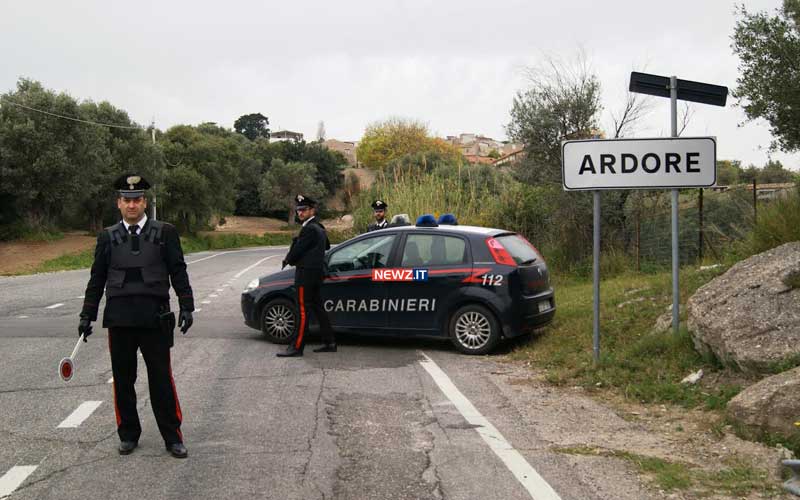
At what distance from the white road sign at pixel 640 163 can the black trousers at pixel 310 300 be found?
323 cm

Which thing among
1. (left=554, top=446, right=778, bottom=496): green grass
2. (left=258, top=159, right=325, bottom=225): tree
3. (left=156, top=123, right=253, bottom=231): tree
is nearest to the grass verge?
(left=156, top=123, right=253, bottom=231): tree

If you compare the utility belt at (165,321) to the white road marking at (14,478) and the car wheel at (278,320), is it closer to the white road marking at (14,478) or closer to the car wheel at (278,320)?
the white road marking at (14,478)

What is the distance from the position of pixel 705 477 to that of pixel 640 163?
4.23m

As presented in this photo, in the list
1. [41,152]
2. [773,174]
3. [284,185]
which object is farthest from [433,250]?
[284,185]

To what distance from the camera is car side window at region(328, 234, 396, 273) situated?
34.3ft

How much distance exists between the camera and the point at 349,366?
360 inches

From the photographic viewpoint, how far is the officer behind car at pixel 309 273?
9883 millimetres

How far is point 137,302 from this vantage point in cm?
566

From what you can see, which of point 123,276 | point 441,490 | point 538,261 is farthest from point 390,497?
point 538,261

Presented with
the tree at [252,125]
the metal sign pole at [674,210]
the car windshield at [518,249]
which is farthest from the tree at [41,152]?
the tree at [252,125]

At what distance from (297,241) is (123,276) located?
4335mm

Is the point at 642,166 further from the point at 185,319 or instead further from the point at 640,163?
the point at 185,319

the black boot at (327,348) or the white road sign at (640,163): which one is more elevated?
the white road sign at (640,163)

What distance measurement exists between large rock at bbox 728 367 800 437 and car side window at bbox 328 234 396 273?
204 inches
